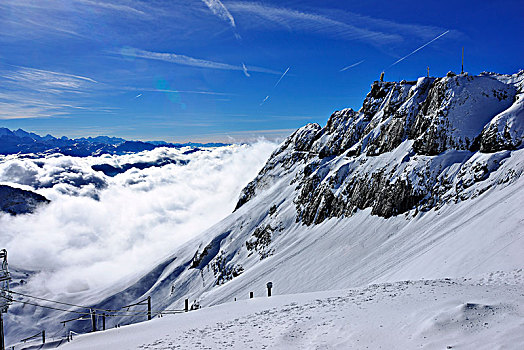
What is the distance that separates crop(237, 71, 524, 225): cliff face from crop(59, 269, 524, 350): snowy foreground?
3689 cm

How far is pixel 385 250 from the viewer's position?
47.7 m

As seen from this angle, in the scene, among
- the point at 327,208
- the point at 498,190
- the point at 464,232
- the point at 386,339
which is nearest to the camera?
the point at 386,339

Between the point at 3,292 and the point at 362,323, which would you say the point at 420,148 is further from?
the point at 3,292

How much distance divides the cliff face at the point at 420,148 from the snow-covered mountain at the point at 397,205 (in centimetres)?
22

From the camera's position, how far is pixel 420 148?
62844 millimetres

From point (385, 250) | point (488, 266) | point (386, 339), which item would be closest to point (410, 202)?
point (385, 250)

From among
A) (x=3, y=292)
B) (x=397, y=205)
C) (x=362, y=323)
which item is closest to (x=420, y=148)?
(x=397, y=205)

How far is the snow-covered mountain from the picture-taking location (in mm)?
35250

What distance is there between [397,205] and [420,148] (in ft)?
47.7

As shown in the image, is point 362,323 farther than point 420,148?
No

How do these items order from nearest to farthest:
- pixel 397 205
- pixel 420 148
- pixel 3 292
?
pixel 3 292
pixel 397 205
pixel 420 148

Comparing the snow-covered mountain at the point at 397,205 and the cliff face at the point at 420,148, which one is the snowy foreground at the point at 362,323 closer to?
the snow-covered mountain at the point at 397,205

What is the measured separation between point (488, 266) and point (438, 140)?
41.3m

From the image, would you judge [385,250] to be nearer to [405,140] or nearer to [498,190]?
[498,190]
